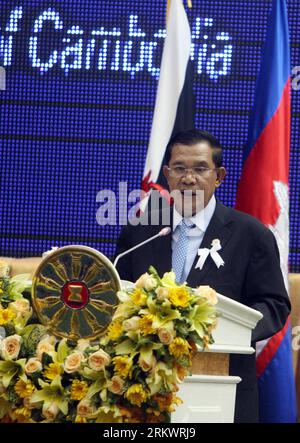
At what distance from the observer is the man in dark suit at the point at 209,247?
12.4 ft

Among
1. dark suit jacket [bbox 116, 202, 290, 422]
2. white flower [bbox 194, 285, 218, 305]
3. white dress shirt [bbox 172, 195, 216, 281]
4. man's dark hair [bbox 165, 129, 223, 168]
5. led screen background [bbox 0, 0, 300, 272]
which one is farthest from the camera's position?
led screen background [bbox 0, 0, 300, 272]

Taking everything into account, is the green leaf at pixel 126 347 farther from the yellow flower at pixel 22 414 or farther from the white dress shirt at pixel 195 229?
the white dress shirt at pixel 195 229

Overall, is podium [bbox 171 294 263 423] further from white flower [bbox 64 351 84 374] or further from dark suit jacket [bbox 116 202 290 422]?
white flower [bbox 64 351 84 374]

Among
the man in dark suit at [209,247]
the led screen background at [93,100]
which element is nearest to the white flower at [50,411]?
the man in dark suit at [209,247]

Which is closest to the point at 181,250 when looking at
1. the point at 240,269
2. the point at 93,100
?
the point at 240,269

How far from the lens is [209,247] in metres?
3.97

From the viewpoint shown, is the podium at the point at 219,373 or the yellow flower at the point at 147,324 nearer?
the yellow flower at the point at 147,324

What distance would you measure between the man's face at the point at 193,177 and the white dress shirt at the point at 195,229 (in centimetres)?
2

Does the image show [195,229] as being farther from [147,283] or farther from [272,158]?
[272,158]

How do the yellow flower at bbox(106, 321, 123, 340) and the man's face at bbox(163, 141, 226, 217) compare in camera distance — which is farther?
the man's face at bbox(163, 141, 226, 217)

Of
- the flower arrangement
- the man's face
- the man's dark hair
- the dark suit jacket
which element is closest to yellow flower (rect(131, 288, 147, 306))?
the flower arrangement

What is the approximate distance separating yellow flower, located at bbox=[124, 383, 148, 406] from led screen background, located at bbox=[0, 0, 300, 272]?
116 inches

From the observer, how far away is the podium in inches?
131

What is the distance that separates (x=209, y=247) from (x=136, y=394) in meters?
1.12
